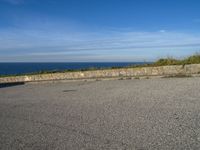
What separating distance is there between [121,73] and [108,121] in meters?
8.51

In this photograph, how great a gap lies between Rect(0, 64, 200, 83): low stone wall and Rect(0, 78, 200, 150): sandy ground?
10.2 ft

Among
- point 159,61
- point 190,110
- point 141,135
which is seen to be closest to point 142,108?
point 190,110

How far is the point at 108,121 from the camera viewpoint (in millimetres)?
6250

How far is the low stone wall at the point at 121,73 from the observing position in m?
13.0

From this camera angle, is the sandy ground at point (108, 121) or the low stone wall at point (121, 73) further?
the low stone wall at point (121, 73)

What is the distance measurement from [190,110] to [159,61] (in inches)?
356

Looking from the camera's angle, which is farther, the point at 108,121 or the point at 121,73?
the point at 121,73

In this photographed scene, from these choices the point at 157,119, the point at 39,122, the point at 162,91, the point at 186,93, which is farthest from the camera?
the point at 162,91

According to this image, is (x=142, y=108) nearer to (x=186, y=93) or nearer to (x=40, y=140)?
(x=186, y=93)

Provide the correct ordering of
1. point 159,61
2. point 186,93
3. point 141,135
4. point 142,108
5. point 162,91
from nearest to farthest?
point 141,135 < point 142,108 < point 186,93 < point 162,91 < point 159,61

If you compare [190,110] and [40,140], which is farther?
[190,110]

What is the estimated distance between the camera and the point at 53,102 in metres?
9.14

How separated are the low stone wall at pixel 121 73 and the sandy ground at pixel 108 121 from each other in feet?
10.2

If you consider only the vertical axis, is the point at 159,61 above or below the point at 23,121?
above
